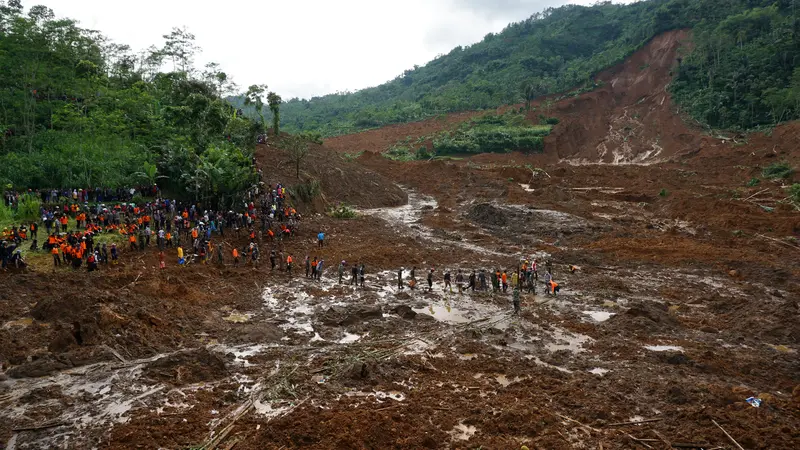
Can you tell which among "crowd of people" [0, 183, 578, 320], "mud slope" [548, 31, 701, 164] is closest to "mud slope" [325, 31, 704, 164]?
"mud slope" [548, 31, 701, 164]

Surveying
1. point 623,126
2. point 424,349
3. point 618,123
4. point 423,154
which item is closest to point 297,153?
point 424,349

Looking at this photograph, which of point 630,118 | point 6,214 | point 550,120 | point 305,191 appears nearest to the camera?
point 6,214

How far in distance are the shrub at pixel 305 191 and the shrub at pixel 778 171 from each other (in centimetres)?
3577

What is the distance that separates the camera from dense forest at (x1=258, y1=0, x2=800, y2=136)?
55219 mm

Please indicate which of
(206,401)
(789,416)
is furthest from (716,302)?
(206,401)

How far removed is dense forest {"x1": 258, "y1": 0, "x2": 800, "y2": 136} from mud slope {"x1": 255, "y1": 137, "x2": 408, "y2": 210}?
43564 millimetres

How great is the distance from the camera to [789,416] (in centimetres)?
989

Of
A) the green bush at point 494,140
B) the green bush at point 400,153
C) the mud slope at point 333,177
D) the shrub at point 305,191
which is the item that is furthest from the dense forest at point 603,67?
the shrub at point 305,191

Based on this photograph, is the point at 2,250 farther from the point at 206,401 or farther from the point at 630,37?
the point at 630,37

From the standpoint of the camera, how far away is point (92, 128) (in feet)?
100

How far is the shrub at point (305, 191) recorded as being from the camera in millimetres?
31297

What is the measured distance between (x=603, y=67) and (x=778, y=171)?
48.6m

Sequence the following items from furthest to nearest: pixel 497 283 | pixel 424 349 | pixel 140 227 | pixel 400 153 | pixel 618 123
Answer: pixel 618 123 < pixel 400 153 < pixel 140 227 < pixel 497 283 < pixel 424 349

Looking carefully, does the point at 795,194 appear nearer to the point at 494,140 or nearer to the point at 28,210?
the point at 494,140
